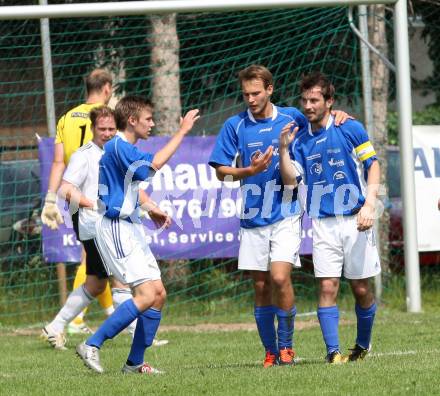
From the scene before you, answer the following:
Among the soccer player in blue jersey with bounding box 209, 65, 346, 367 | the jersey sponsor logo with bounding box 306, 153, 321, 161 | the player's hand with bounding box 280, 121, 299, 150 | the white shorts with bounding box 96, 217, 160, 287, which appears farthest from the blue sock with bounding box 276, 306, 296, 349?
the player's hand with bounding box 280, 121, 299, 150

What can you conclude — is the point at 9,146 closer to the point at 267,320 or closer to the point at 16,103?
the point at 16,103

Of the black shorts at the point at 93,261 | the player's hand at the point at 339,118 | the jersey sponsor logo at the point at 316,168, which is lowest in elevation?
the black shorts at the point at 93,261

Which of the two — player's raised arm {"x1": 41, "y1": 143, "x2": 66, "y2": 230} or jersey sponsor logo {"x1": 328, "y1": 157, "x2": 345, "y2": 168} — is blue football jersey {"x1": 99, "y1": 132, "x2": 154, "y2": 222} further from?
player's raised arm {"x1": 41, "y1": 143, "x2": 66, "y2": 230}

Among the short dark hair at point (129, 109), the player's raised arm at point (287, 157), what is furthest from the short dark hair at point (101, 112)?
the player's raised arm at point (287, 157)

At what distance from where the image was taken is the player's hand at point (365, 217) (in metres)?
7.10

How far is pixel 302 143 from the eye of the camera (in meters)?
7.56

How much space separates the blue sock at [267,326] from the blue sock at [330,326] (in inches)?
13.2

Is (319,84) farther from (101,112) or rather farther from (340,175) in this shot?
(101,112)

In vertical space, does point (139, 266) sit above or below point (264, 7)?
below

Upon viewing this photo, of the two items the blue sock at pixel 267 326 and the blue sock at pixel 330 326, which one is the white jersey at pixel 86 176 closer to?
the blue sock at pixel 267 326

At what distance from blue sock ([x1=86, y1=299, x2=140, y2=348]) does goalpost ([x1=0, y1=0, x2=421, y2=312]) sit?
12.8 ft

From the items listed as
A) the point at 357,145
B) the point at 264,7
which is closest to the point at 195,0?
the point at 264,7

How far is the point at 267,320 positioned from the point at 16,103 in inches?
217

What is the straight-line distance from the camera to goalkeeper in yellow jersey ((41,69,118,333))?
9.67 m
